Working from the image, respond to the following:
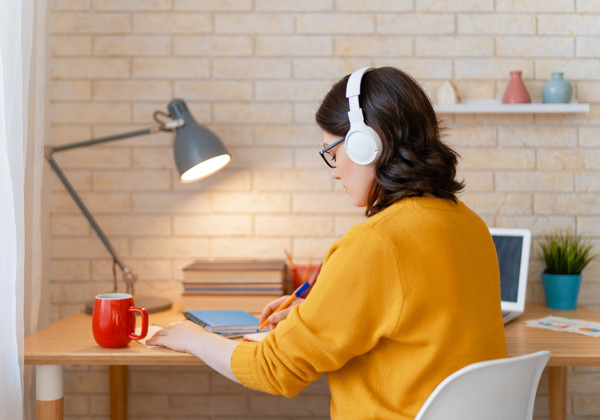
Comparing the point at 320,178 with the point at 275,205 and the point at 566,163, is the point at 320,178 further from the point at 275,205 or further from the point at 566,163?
the point at 566,163

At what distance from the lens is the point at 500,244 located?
1890 mm

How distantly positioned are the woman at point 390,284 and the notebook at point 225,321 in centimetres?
35

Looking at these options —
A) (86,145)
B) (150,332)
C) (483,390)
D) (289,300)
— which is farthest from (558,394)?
(86,145)

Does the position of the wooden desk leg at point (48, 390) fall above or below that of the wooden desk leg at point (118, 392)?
above

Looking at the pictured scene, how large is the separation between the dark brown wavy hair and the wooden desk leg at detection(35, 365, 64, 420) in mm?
844

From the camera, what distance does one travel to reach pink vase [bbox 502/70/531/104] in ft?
6.41

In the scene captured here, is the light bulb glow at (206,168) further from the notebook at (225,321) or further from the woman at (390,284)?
the woman at (390,284)

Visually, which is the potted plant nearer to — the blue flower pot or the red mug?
the blue flower pot

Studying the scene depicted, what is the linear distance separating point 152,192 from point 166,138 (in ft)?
0.58

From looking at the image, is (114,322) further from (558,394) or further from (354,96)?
(558,394)

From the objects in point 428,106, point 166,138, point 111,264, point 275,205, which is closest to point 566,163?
point 275,205

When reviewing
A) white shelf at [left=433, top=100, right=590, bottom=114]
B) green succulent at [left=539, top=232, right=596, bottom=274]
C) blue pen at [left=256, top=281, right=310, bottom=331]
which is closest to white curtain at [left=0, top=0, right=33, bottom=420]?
blue pen at [left=256, top=281, right=310, bottom=331]

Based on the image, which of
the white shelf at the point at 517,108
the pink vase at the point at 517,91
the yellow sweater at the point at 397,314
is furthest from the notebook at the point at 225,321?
the pink vase at the point at 517,91

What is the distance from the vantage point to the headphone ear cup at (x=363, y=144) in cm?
110
